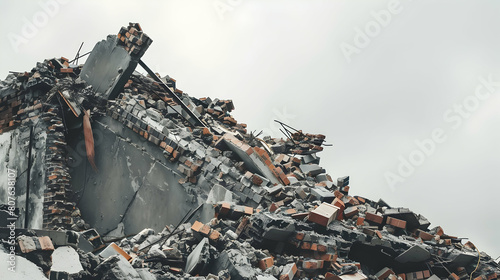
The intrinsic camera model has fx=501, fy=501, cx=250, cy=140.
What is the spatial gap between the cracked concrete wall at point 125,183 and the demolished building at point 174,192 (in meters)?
0.03

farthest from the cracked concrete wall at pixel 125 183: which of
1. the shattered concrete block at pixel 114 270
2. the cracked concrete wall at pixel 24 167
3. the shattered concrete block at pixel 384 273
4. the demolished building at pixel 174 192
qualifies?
the shattered concrete block at pixel 114 270

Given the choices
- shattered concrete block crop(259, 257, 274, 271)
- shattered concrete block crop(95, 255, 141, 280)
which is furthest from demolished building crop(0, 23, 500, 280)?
shattered concrete block crop(95, 255, 141, 280)

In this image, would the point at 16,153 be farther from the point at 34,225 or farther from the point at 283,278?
the point at 283,278

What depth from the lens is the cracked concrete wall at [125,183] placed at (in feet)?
30.3

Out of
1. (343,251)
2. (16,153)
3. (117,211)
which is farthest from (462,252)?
(16,153)

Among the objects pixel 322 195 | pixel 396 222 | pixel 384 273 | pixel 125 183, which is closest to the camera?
pixel 384 273

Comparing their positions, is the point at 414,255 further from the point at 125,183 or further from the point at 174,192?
the point at 125,183

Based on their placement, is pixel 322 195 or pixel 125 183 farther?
pixel 125 183

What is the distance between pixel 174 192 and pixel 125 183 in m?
1.32

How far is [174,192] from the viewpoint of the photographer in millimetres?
9188

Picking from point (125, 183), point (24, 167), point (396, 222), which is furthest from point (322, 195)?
point (24, 167)

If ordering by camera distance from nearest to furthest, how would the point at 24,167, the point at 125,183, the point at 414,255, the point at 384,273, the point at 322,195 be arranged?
the point at 384,273 → the point at 414,255 → the point at 322,195 → the point at 125,183 → the point at 24,167

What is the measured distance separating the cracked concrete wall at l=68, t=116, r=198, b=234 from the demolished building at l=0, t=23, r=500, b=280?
3 centimetres

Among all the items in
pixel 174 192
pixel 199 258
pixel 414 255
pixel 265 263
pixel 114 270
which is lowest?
pixel 114 270
